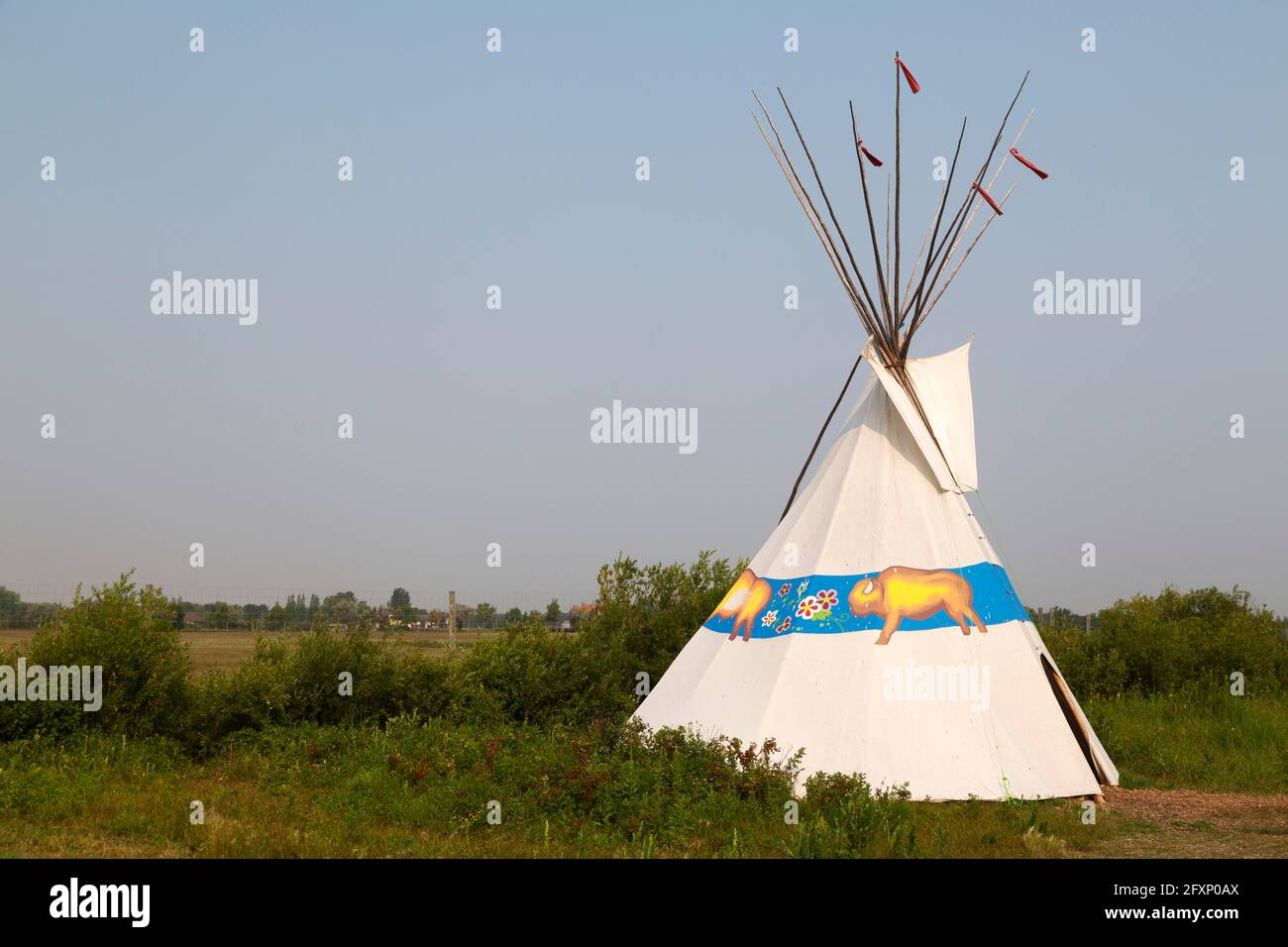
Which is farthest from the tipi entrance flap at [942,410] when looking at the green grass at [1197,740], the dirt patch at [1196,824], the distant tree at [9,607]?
the distant tree at [9,607]

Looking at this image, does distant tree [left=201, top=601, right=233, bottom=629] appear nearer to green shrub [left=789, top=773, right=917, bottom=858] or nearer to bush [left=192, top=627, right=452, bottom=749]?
bush [left=192, top=627, right=452, bottom=749]

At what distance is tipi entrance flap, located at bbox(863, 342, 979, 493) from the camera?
378 inches

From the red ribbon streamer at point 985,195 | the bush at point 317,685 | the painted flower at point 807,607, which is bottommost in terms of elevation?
the bush at point 317,685

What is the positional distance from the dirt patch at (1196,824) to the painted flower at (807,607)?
281 cm

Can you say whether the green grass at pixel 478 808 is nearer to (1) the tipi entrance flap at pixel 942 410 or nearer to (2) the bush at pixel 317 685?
(2) the bush at pixel 317 685

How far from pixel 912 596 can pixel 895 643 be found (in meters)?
0.49

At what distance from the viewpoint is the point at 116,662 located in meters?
9.44

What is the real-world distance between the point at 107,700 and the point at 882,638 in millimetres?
6957

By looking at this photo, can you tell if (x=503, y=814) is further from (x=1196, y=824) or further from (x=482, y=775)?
(x=1196, y=824)

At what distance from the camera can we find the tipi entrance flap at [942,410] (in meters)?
9.61

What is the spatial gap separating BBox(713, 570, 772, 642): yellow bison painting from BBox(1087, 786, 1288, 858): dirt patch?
3.30 m

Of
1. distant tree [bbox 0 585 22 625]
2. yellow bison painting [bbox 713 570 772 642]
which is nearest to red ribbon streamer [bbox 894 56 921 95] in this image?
yellow bison painting [bbox 713 570 772 642]

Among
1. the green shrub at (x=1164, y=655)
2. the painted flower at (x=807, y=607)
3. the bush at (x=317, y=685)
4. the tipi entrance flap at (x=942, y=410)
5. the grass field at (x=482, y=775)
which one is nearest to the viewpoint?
the grass field at (x=482, y=775)
